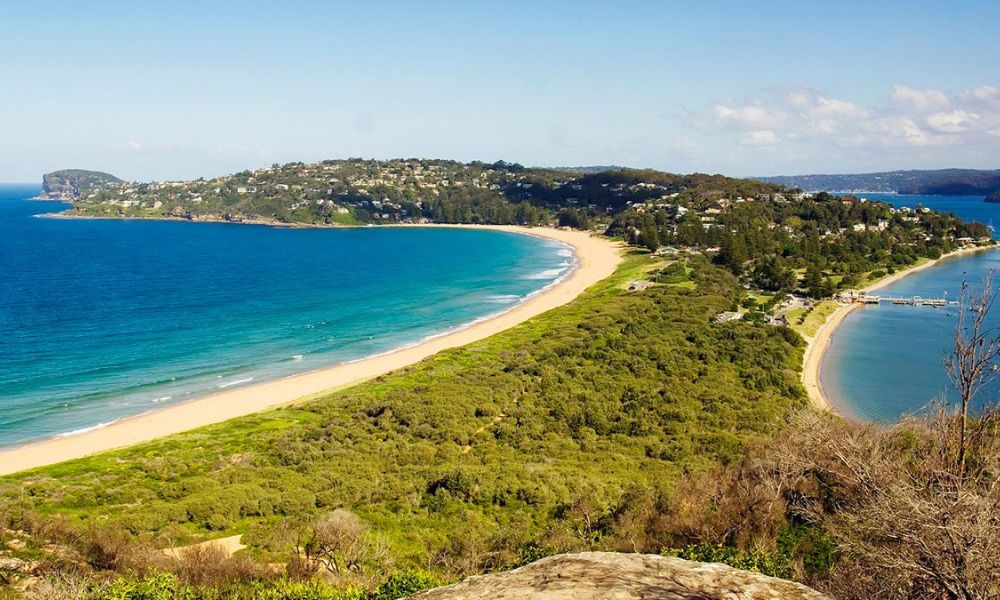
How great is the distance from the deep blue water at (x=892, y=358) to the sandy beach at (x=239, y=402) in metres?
25.7

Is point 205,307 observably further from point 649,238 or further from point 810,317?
point 649,238

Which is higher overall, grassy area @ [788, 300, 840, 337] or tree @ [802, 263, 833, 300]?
tree @ [802, 263, 833, 300]

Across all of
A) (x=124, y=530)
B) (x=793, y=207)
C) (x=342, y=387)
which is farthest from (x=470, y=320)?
(x=793, y=207)

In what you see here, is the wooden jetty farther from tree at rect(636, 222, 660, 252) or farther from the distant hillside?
the distant hillside

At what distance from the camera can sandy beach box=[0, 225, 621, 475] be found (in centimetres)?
2902

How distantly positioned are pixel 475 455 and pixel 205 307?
46.8m

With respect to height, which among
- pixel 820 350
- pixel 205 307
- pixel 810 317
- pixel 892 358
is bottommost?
pixel 892 358

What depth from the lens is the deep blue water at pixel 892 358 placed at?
3472 cm

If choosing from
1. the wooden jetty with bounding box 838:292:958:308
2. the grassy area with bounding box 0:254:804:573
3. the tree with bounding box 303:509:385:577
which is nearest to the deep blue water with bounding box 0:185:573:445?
the grassy area with bounding box 0:254:804:573

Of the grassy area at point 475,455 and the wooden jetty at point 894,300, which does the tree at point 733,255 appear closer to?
the wooden jetty at point 894,300

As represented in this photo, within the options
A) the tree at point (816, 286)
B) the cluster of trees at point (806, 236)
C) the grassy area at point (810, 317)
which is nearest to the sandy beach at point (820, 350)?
the grassy area at point (810, 317)

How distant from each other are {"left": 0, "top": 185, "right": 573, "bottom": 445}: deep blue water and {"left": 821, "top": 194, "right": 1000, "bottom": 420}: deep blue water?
3140 centimetres

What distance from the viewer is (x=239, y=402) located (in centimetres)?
3594

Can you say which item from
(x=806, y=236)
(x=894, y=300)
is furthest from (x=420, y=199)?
(x=894, y=300)
